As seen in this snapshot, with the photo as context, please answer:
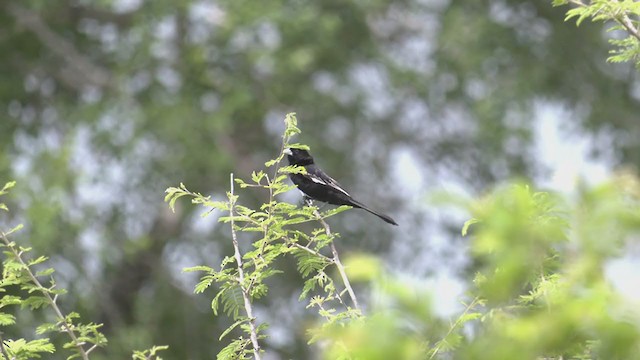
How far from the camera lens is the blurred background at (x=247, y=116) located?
49.9 feet

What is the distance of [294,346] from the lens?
1758 cm

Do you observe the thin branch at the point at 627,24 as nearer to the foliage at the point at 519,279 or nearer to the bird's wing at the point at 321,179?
the bird's wing at the point at 321,179

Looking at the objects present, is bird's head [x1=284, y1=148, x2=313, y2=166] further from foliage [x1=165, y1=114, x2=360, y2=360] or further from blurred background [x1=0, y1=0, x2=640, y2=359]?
blurred background [x1=0, y1=0, x2=640, y2=359]

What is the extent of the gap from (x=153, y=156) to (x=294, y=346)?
3.57 metres

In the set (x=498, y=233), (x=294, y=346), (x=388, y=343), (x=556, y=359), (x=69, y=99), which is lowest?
(x=388, y=343)

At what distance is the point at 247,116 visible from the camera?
15.5 m

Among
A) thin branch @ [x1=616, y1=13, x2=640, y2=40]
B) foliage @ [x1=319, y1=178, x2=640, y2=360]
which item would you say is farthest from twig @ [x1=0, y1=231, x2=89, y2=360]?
thin branch @ [x1=616, y1=13, x2=640, y2=40]

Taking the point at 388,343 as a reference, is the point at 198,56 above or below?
above

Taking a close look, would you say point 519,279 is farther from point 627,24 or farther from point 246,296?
point 627,24

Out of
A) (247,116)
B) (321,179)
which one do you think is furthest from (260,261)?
(247,116)

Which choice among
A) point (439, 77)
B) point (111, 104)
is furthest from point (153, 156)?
point (439, 77)

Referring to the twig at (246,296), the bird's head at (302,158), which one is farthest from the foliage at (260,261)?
the bird's head at (302,158)

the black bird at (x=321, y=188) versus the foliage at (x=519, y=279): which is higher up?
the black bird at (x=321, y=188)

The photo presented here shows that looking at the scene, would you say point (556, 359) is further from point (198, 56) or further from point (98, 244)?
point (98, 244)
